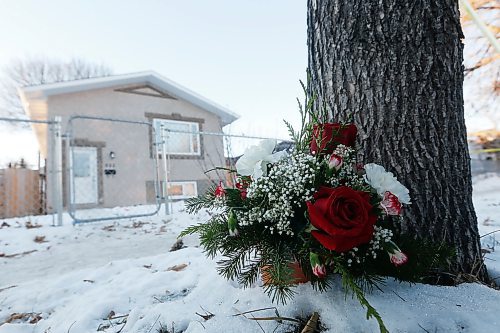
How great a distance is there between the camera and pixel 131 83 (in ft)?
30.5

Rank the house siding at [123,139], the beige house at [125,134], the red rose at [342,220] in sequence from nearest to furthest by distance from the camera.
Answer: the red rose at [342,220] → the beige house at [125,134] → the house siding at [123,139]

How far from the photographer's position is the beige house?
808cm

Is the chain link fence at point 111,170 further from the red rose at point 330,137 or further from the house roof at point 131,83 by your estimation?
the red rose at point 330,137

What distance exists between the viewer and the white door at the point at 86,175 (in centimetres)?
810

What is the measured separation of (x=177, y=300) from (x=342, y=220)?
892 mm

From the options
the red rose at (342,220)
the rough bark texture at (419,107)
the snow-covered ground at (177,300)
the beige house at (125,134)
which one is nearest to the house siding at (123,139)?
the beige house at (125,134)

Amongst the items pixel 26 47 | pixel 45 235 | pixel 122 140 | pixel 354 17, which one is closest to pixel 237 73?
pixel 122 140

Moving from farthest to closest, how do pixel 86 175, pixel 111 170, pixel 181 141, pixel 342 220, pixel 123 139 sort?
pixel 181 141 → pixel 123 139 → pixel 111 170 → pixel 86 175 → pixel 342 220

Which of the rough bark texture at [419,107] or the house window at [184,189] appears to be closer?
the rough bark texture at [419,107]

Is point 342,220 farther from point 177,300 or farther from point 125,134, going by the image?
point 125,134

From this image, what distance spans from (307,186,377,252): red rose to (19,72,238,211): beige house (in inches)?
271

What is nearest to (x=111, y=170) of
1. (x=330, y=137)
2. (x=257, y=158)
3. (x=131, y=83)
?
(x=131, y=83)

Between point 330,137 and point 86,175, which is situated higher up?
point 86,175

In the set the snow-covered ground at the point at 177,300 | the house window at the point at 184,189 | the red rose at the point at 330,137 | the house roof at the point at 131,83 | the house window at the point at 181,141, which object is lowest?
the snow-covered ground at the point at 177,300
